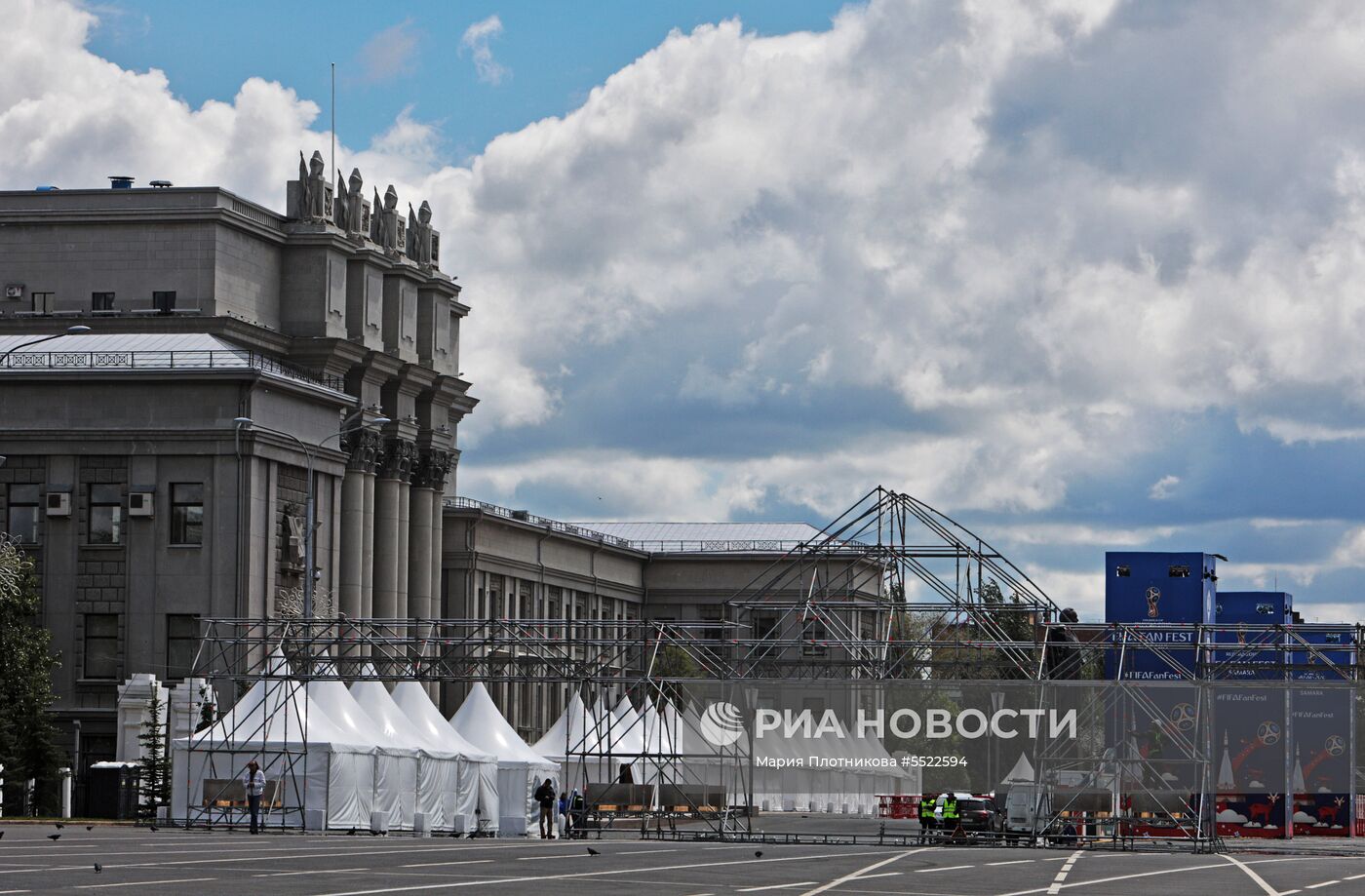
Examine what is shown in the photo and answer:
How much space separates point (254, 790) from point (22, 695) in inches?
744

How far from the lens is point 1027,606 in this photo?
61594mm

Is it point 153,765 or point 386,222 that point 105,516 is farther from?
point 386,222

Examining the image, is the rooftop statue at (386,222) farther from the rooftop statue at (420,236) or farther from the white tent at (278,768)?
the white tent at (278,768)

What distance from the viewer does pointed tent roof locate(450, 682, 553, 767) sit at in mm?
69500

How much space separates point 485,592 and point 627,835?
58.0 m

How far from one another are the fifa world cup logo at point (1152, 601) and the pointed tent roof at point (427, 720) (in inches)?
820

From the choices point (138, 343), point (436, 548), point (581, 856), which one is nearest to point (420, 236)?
point (436, 548)

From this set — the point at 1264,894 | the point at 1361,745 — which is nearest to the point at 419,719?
the point at 1264,894

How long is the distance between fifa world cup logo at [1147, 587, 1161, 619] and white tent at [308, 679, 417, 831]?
2381cm

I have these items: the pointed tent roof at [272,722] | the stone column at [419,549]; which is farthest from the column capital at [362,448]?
the pointed tent roof at [272,722]

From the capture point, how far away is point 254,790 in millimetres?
56906

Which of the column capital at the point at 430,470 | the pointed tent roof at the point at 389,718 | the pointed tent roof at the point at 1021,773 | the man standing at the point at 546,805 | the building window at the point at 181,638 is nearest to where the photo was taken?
the man standing at the point at 546,805

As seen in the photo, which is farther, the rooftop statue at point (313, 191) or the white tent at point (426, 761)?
the rooftop statue at point (313, 191)

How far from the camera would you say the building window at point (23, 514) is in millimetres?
82375
